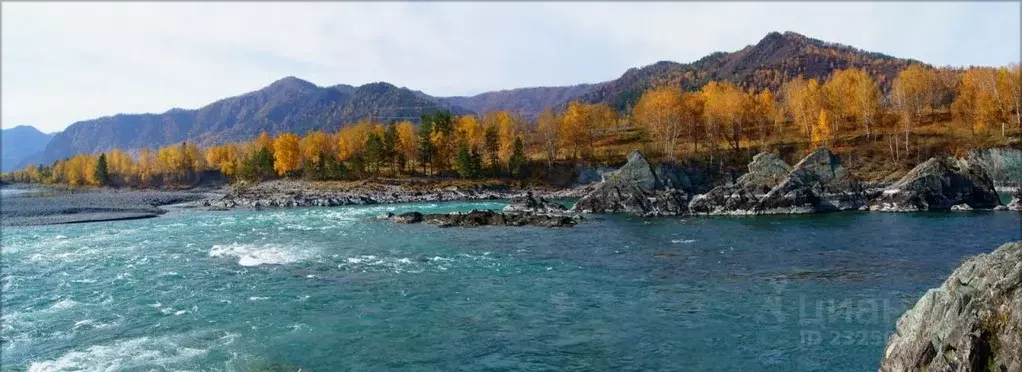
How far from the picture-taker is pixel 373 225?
1978 inches

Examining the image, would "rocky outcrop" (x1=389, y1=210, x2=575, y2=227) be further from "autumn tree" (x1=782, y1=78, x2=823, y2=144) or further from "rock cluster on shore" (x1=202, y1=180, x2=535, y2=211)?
"autumn tree" (x1=782, y1=78, x2=823, y2=144)

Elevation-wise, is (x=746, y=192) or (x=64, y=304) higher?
(x=746, y=192)

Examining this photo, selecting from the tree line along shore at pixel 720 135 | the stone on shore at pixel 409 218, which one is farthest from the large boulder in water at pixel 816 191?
the stone on shore at pixel 409 218

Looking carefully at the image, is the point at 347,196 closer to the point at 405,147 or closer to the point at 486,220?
the point at 405,147

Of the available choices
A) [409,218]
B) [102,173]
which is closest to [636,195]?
[409,218]

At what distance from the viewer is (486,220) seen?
1941 inches

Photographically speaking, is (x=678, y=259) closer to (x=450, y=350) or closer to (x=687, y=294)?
(x=687, y=294)

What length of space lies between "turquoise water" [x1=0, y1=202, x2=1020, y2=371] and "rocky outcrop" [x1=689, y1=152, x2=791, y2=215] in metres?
10.5

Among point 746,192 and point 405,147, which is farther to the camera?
point 405,147

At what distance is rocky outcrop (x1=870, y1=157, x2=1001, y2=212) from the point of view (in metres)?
51.4

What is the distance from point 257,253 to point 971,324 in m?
35.1

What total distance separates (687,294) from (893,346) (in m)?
10.9

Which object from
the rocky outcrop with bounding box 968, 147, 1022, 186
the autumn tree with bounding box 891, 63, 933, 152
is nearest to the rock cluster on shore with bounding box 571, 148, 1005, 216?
the rocky outcrop with bounding box 968, 147, 1022, 186

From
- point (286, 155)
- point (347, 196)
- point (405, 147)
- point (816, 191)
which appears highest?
point (405, 147)
